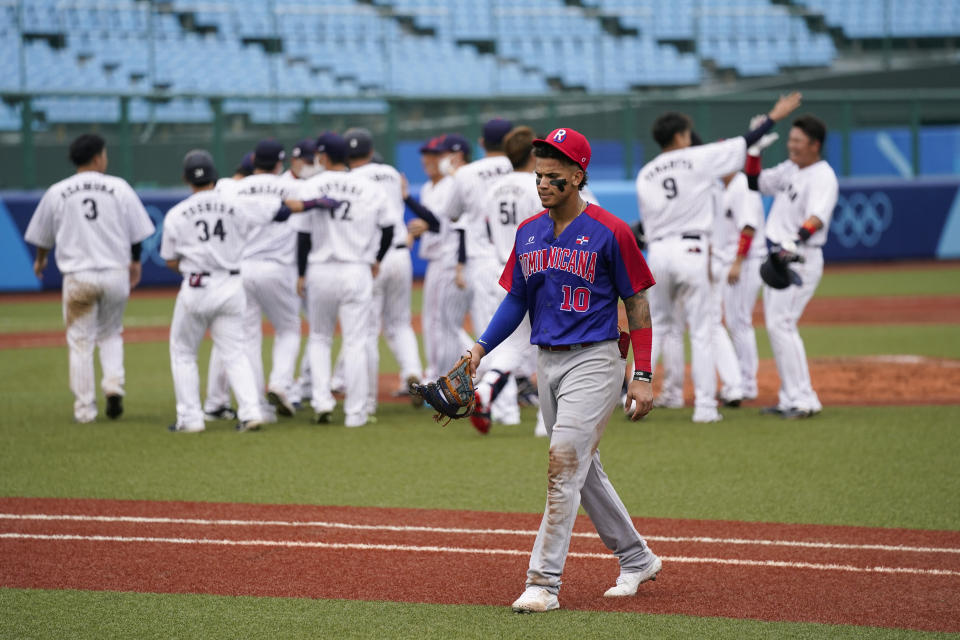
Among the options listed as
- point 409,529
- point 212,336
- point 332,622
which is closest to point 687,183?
point 212,336

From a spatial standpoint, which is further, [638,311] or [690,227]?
[690,227]

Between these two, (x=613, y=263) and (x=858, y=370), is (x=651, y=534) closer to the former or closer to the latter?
(x=613, y=263)

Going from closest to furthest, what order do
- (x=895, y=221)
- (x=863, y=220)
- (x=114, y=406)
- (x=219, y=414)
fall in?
1. (x=114, y=406)
2. (x=219, y=414)
3. (x=863, y=220)
4. (x=895, y=221)

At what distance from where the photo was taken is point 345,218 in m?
9.77

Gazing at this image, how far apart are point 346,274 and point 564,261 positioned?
16.1 feet

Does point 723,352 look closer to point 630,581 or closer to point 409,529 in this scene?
point 409,529

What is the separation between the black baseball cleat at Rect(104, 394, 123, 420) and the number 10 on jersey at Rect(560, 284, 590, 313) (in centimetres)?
622

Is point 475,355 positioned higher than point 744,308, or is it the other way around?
point 475,355

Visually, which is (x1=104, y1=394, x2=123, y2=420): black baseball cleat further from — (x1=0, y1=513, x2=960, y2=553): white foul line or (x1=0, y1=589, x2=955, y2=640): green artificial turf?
(x1=0, y1=589, x2=955, y2=640): green artificial turf

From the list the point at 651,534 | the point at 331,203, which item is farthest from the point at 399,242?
the point at 651,534

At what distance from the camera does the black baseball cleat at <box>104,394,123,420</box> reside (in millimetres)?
10266

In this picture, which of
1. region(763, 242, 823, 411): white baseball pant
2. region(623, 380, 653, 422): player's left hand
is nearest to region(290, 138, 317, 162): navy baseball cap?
region(763, 242, 823, 411): white baseball pant

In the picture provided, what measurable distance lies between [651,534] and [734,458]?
2.18 meters

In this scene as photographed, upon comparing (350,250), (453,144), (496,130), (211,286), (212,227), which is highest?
(496,130)
